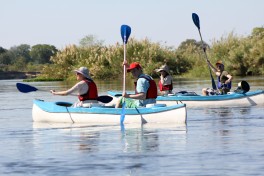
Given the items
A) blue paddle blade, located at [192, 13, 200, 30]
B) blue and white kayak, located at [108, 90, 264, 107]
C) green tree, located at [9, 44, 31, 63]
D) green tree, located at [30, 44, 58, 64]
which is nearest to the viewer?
blue and white kayak, located at [108, 90, 264, 107]

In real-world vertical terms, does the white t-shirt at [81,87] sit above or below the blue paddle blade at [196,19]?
below

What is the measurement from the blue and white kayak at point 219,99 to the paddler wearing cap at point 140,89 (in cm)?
596

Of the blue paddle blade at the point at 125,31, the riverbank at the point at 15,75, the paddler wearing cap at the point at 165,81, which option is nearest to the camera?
the blue paddle blade at the point at 125,31

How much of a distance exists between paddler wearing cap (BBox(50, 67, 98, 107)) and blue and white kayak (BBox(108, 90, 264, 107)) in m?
5.57

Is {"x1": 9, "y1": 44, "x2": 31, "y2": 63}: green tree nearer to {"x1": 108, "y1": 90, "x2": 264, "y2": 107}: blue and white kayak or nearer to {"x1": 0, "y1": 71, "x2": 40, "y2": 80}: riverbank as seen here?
{"x1": 0, "y1": 71, "x2": 40, "y2": 80}: riverbank

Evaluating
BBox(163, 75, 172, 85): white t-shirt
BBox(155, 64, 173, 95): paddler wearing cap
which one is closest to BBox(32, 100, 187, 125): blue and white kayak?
BBox(155, 64, 173, 95): paddler wearing cap

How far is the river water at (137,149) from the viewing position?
1169cm

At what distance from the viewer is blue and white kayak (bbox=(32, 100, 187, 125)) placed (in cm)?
1752

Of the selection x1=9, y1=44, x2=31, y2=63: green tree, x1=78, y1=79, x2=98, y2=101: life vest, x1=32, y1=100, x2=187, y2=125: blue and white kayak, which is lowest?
x1=32, y1=100, x2=187, y2=125: blue and white kayak

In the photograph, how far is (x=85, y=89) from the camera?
1848cm

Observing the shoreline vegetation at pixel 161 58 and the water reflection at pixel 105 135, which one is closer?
the water reflection at pixel 105 135

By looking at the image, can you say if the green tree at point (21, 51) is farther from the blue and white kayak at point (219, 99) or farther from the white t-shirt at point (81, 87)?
the white t-shirt at point (81, 87)

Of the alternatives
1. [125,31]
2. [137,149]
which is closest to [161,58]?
[125,31]

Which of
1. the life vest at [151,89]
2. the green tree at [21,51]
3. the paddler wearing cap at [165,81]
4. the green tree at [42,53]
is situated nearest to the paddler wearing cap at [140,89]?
the life vest at [151,89]
